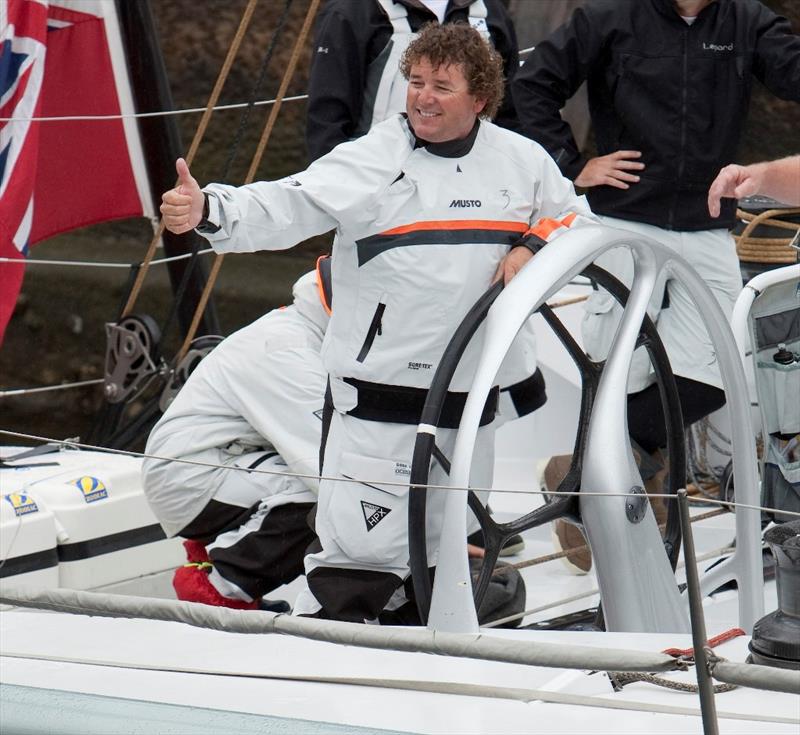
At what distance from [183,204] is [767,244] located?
75.5 inches

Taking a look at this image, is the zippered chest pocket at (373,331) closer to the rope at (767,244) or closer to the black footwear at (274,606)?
the black footwear at (274,606)

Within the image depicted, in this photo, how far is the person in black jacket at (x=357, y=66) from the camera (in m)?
2.77

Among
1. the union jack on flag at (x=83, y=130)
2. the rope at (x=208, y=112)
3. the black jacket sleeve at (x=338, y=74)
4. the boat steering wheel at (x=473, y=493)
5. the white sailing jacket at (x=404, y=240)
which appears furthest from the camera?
the union jack on flag at (x=83, y=130)

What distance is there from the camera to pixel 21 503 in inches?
115

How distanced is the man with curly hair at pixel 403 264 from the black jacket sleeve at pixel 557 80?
0.62 m

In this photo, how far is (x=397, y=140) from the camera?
88.8 inches

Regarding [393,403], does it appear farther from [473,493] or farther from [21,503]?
[21,503]

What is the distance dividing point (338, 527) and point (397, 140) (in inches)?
23.9

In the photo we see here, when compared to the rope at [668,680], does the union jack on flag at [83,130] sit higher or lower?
higher

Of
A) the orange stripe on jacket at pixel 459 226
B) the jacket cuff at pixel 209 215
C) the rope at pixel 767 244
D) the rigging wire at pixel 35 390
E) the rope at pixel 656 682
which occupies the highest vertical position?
the jacket cuff at pixel 209 215

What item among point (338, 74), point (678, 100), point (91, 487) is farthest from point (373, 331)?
point (91, 487)

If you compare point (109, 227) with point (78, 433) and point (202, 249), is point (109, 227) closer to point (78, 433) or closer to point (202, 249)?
point (202, 249)

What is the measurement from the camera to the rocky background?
3461 mm

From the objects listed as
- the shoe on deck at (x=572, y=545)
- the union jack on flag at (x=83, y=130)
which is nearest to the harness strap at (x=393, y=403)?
the shoe on deck at (x=572, y=545)
